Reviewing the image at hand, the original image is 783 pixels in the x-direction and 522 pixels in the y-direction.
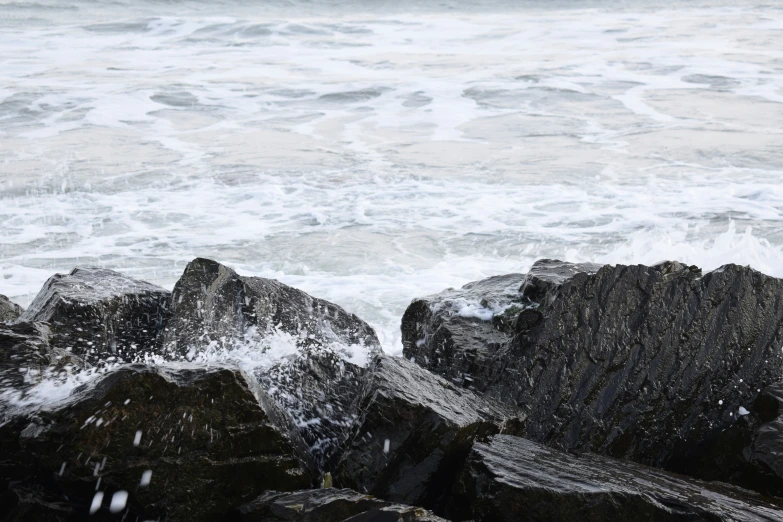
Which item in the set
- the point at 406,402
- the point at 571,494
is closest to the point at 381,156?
the point at 406,402

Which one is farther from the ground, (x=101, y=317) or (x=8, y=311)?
(x=101, y=317)

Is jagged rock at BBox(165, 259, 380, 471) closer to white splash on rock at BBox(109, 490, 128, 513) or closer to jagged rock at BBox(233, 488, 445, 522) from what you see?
jagged rock at BBox(233, 488, 445, 522)

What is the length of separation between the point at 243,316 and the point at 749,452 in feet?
7.12

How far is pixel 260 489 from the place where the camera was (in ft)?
9.22

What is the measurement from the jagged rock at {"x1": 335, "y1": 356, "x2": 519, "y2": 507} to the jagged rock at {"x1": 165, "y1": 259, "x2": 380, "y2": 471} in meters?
0.23

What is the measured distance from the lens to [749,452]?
3254 mm

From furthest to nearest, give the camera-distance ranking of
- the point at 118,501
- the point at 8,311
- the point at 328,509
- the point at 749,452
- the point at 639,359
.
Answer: the point at 8,311 → the point at 639,359 → the point at 749,452 → the point at 118,501 → the point at 328,509

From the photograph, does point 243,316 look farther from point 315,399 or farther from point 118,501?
point 118,501

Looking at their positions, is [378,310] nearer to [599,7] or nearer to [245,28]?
[245,28]

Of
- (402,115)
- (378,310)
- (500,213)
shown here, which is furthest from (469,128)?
(378,310)

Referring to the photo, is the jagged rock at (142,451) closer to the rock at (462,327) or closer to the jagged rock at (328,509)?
the jagged rock at (328,509)

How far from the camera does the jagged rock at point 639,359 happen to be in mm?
3428

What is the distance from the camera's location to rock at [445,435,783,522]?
2.54 m

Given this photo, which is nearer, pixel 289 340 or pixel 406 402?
pixel 406 402
